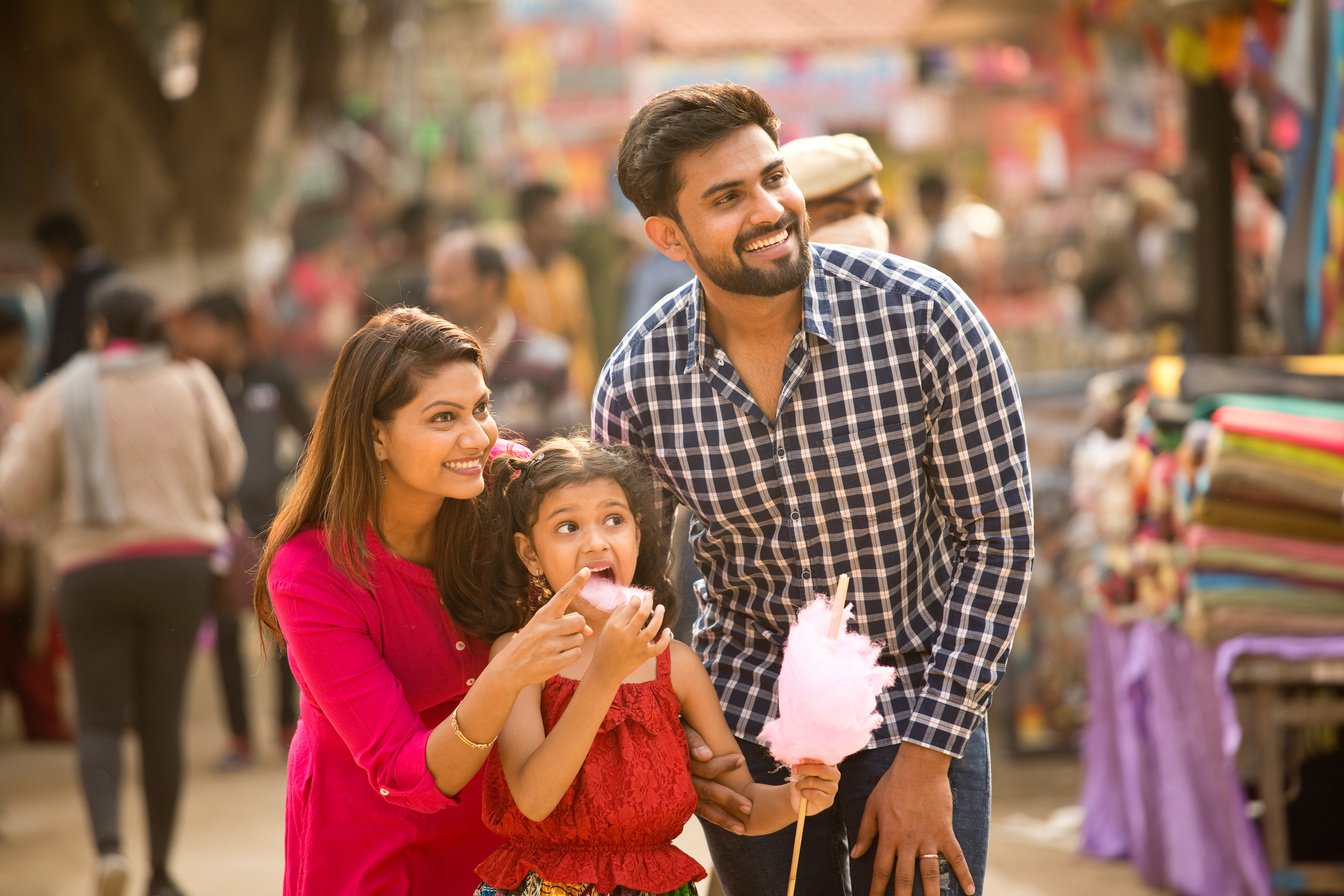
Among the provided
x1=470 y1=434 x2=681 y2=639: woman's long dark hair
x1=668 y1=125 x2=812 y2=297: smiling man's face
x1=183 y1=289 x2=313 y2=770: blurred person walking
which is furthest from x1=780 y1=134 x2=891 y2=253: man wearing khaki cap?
x1=183 y1=289 x2=313 y2=770: blurred person walking

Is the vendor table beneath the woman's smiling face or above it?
beneath

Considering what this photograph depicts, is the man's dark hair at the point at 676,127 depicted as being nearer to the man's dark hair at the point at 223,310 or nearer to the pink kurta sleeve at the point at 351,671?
the pink kurta sleeve at the point at 351,671

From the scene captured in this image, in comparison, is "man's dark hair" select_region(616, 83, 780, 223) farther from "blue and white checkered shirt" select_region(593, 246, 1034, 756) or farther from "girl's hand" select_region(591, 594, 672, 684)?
"girl's hand" select_region(591, 594, 672, 684)

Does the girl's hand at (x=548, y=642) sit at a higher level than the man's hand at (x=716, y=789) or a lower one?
higher

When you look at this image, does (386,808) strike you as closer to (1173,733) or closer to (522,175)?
(1173,733)

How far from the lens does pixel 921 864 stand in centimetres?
282

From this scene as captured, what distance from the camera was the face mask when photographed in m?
3.69

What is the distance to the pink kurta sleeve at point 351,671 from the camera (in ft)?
8.84

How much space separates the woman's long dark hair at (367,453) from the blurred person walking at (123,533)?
10.7 feet

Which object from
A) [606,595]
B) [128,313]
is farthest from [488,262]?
[606,595]

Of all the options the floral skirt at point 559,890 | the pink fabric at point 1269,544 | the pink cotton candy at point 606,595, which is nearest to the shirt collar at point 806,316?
the pink cotton candy at point 606,595

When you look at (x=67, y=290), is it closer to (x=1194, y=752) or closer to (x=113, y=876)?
(x=113, y=876)

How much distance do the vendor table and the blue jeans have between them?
7.26 ft

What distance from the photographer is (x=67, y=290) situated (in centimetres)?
914
